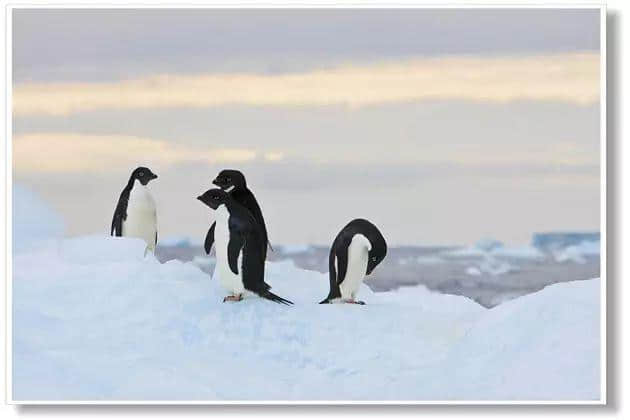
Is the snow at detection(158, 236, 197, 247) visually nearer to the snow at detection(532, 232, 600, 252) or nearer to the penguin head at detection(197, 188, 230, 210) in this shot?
the penguin head at detection(197, 188, 230, 210)

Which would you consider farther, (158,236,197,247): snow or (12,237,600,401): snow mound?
(158,236,197,247): snow

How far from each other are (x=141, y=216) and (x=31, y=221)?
1.28 feet

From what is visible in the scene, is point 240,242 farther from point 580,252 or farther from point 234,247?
point 580,252

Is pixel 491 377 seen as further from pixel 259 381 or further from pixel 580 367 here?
pixel 259 381

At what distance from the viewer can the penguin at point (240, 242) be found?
4109mm

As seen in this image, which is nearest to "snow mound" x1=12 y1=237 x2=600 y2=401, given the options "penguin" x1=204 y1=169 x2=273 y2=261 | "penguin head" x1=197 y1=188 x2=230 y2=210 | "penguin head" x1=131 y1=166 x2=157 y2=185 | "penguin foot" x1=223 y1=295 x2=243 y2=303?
"penguin foot" x1=223 y1=295 x2=243 y2=303

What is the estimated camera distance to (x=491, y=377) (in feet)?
13.2

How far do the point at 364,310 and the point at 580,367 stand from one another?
79 cm

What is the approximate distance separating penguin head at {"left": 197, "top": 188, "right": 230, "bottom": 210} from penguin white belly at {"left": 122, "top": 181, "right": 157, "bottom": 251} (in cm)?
19

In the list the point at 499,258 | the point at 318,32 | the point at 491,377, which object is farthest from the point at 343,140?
the point at 491,377

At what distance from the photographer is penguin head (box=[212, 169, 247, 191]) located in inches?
161

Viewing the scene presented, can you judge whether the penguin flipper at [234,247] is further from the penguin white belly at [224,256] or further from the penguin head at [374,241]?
the penguin head at [374,241]

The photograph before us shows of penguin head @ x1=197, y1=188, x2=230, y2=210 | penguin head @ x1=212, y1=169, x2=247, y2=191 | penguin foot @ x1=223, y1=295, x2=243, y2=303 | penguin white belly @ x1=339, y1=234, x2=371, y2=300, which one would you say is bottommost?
penguin foot @ x1=223, y1=295, x2=243, y2=303

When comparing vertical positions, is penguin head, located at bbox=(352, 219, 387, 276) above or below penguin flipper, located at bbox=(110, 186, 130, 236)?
below
